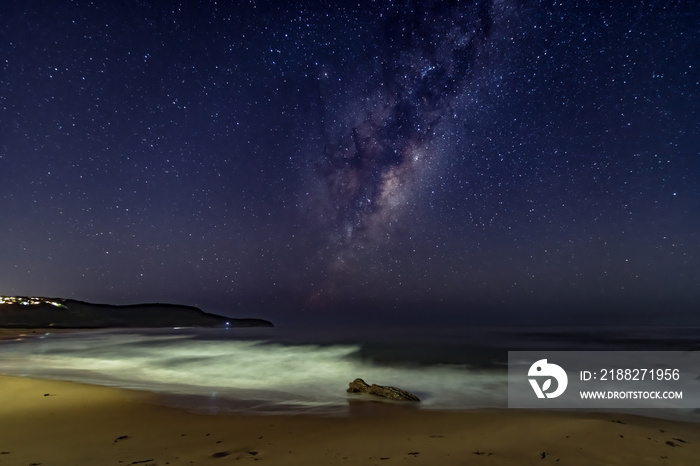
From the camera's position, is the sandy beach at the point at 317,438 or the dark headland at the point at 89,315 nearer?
the sandy beach at the point at 317,438

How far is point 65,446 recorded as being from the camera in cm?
502

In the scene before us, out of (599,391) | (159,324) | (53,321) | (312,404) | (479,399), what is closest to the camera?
(312,404)

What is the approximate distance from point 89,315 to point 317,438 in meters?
108

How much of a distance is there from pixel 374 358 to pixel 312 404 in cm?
1430

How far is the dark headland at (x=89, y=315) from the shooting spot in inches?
2867

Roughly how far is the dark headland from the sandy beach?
244ft

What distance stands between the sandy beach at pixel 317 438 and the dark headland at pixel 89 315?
74.3m

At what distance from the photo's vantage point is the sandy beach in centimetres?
453

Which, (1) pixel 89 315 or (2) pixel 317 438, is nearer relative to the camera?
(2) pixel 317 438

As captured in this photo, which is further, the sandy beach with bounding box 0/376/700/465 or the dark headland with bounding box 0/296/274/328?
the dark headland with bounding box 0/296/274/328

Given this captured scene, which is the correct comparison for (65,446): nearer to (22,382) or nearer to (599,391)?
(22,382)

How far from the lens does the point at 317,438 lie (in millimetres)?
5539

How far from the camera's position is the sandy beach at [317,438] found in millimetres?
4531

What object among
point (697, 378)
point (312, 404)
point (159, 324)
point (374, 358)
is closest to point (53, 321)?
point (159, 324)
